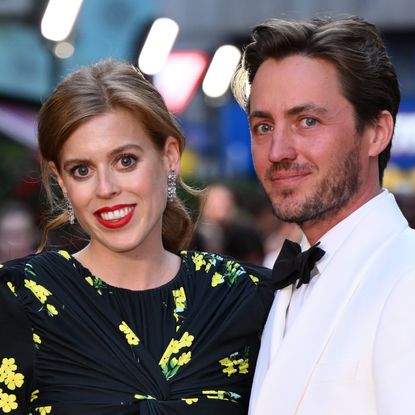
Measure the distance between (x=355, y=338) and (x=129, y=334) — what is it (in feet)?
3.12

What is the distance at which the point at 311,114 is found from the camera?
3646 mm

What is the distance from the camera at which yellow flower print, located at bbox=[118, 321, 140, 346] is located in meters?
3.83

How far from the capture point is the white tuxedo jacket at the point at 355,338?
307cm

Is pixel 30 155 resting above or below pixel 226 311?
above

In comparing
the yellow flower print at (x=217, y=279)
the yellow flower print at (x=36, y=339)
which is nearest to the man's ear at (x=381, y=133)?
the yellow flower print at (x=217, y=279)

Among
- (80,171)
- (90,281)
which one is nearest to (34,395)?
(90,281)

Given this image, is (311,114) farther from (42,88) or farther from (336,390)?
(42,88)

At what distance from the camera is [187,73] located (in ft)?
53.6

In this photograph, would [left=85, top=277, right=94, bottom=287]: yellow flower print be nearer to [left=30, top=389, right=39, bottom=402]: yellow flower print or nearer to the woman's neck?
the woman's neck

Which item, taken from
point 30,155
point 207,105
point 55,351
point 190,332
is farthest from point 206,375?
point 207,105

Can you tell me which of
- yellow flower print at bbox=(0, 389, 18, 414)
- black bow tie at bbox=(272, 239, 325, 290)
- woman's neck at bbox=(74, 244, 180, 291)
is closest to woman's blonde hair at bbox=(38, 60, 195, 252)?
woman's neck at bbox=(74, 244, 180, 291)

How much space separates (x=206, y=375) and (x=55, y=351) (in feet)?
1.82

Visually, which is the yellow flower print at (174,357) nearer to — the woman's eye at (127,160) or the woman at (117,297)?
the woman at (117,297)

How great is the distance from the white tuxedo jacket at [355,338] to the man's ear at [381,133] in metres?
0.19
